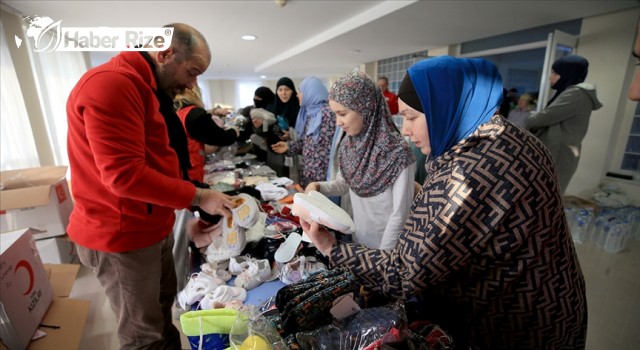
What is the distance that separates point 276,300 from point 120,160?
A: 2.03 ft

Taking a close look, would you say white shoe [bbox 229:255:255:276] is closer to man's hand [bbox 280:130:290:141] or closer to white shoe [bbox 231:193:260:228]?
white shoe [bbox 231:193:260:228]

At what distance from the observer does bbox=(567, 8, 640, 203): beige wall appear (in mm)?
2889

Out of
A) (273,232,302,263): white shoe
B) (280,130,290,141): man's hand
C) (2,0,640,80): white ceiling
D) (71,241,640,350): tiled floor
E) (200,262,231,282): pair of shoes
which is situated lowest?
(71,241,640,350): tiled floor

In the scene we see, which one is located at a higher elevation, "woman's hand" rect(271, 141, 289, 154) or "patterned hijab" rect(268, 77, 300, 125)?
"patterned hijab" rect(268, 77, 300, 125)

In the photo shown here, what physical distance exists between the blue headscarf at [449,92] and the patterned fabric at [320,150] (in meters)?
1.42

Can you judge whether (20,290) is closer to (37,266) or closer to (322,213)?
(37,266)

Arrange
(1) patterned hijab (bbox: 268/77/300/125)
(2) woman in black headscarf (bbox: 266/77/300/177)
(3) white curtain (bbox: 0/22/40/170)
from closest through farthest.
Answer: (3) white curtain (bbox: 0/22/40/170) < (2) woman in black headscarf (bbox: 266/77/300/177) < (1) patterned hijab (bbox: 268/77/300/125)

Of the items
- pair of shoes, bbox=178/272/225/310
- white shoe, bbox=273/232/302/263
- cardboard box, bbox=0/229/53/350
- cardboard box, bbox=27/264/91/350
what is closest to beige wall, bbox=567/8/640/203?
white shoe, bbox=273/232/302/263

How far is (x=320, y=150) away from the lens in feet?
7.31

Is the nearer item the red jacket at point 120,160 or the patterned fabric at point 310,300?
the patterned fabric at point 310,300

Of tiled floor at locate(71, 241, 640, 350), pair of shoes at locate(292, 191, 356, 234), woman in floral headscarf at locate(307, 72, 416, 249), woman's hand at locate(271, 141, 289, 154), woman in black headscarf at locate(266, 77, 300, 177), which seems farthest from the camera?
woman in black headscarf at locate(266, 77, 300, 177)

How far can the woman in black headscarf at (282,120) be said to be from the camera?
2746mm

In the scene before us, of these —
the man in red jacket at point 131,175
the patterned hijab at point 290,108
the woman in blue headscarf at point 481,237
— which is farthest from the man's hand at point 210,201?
the patterned hijab at point 290,108

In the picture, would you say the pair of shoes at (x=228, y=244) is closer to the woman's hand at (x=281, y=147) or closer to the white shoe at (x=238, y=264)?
the white shoe at (x=238, y=264)
